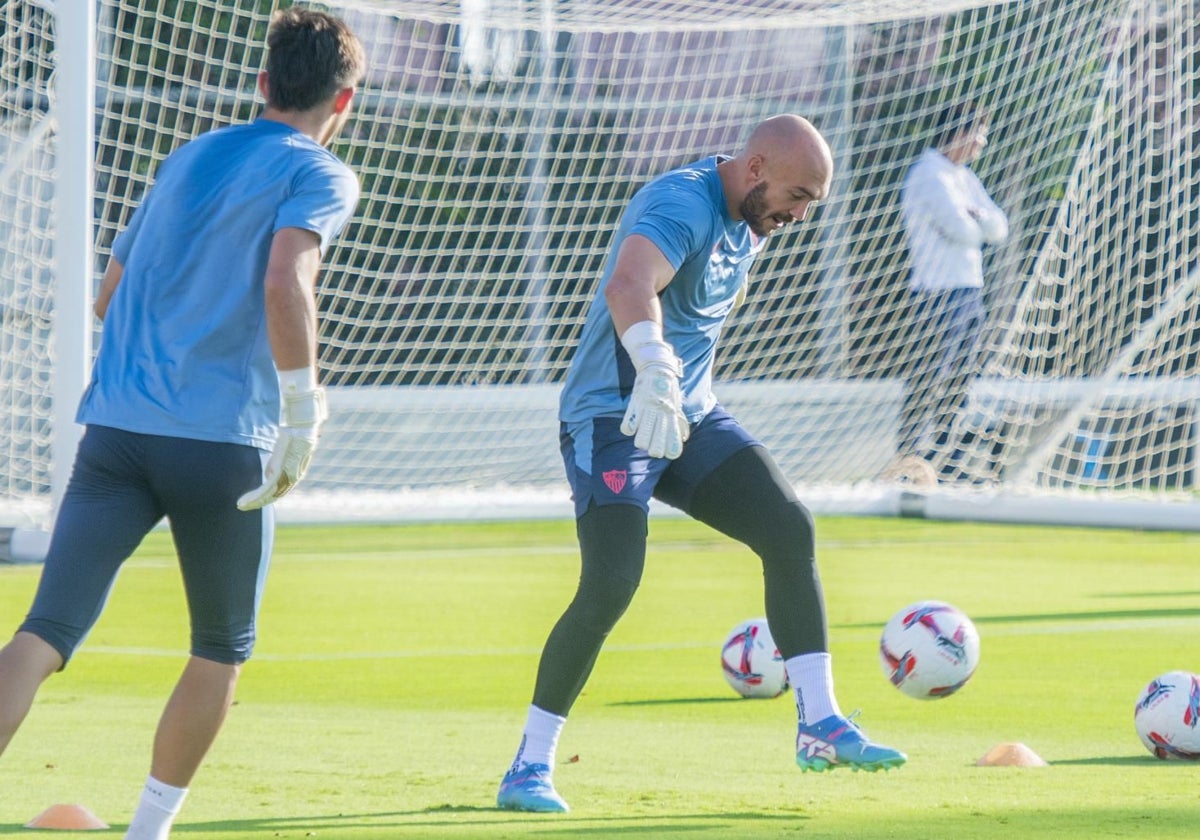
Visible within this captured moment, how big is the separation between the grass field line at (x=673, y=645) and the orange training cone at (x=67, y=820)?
3.59 metres

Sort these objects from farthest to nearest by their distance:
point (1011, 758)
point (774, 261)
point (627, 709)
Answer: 1. point (774, 261)
2. point (627, 709)
3. point (1011, 758)

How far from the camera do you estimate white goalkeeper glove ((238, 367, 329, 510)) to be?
4.21m

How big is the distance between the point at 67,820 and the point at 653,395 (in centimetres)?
170

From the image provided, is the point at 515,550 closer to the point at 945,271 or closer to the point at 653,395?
the point at 945,271

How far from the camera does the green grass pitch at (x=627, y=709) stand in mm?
4930

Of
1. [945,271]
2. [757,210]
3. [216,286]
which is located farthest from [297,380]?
[945,271]

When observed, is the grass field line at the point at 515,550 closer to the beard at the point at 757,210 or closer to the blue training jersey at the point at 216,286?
the beard at the point at 757,210

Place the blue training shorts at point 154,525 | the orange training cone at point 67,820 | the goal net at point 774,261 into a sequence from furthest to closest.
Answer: the goal net at point 774,261, the orange training cone at point 67,820, the blue training shorts at point 154,525

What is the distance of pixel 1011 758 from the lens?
18.5 ft

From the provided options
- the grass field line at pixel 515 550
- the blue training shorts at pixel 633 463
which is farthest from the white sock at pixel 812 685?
the grass field line at pixel 515 550

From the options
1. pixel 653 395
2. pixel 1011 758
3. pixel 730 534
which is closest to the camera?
pixel 653 395

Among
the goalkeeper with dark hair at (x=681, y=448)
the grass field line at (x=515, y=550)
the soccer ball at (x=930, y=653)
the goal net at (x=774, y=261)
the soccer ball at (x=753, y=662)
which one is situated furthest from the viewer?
the goal net at (x=774, y=261)

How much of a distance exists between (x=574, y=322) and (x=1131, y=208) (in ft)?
13.6

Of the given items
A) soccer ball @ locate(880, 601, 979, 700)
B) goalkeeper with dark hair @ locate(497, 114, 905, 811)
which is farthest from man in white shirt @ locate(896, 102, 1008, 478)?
goalkeeper with dark hair @ locate(497, 114, 905, 811)
